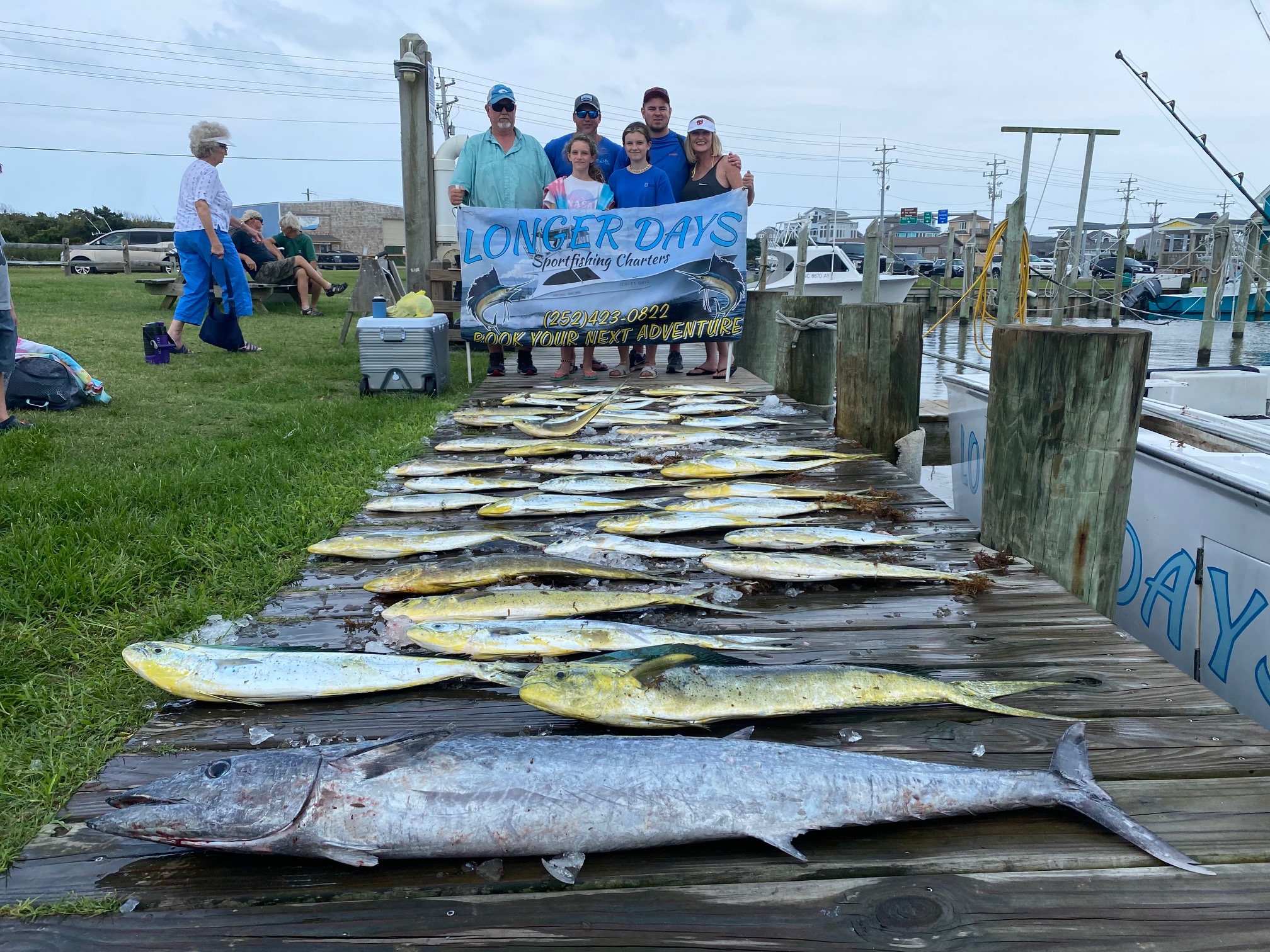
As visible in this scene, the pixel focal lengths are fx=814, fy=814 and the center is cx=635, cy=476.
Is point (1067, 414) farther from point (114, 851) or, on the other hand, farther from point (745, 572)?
point (114, 851)

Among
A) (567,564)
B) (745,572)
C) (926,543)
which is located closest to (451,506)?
(567,564)

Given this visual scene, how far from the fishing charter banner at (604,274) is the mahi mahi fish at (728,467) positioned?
3528 millimetres

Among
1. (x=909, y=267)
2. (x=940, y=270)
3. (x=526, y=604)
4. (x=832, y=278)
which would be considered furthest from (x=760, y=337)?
(x=940, y=270)

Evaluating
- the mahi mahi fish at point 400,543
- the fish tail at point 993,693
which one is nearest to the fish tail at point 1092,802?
the fish tail at point 993,693

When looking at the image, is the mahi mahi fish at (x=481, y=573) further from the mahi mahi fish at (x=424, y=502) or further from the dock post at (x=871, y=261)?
the dock post at (x=871, y=261)

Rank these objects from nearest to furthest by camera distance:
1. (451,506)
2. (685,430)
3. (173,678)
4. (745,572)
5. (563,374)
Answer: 1. (173,678)
2. (745,572)
3. (451,506)
4. (685,430)
5. (563,374)

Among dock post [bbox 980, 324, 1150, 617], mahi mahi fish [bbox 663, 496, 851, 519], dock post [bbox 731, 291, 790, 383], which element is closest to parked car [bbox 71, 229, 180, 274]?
dock post [bbox 731, 291, 790, 383]

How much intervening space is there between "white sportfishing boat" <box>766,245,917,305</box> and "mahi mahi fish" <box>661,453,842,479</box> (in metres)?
17.5

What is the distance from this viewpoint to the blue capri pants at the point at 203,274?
9.37m

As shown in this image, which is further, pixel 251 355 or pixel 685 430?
pixel 251 355

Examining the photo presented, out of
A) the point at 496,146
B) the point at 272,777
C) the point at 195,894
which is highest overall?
the point at 496,146

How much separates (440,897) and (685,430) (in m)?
4.28

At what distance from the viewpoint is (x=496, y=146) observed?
7.91m

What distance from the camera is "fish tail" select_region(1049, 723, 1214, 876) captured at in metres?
1.69
